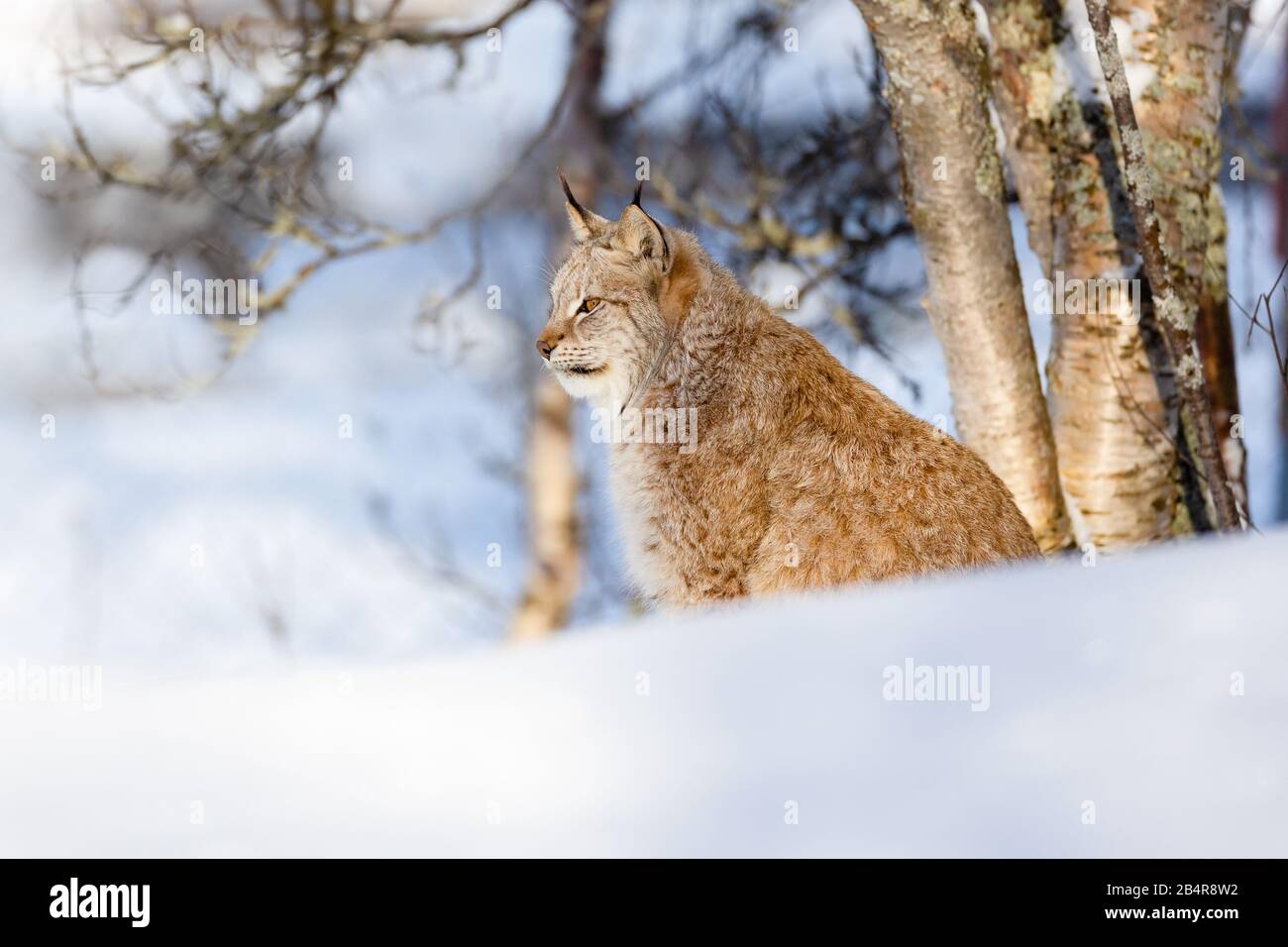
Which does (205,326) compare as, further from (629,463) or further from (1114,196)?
(1114,196)

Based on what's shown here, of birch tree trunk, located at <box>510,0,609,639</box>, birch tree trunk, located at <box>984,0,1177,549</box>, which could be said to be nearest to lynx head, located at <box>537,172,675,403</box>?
birch tree trunk, located at <box>984,0,1177,549</box>

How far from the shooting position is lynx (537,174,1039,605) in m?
3.95

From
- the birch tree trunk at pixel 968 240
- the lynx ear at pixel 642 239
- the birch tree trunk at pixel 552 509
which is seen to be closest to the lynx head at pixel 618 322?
the lynx ear at pixel 642 239

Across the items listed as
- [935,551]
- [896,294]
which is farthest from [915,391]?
[935,551]

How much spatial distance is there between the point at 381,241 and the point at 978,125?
314cm

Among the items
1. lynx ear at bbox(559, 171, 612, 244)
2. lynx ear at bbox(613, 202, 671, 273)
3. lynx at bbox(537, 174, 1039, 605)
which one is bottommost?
lynx at bbox(537, 174, 1039, 605)

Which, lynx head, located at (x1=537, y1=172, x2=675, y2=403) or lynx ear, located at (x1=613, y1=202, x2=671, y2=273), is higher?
lynx ear, located at (x1=613, y1=202, x2=671, y2=273)

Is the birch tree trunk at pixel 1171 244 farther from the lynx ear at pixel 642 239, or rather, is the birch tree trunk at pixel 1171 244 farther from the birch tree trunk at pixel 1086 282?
the lynx ear at pixel 642 239

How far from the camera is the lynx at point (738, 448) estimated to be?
3.95 metres

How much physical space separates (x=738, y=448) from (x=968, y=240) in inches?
54.0

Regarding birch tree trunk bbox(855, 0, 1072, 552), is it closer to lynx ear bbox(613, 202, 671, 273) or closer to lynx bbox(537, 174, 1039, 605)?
lynx bbox(537, 174, 1039, 605)

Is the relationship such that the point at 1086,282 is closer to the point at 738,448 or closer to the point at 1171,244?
the point at 1171,244

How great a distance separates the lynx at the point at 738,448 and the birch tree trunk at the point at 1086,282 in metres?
1.27

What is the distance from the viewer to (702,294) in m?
4.63
